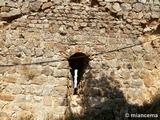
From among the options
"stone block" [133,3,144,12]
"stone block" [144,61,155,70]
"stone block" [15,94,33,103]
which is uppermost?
"stone block" [133,3,144,12]

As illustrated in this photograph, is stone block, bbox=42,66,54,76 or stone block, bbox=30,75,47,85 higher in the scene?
stone block, bbox=42,66,54,76

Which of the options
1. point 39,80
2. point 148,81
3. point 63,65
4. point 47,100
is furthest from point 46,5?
point 148,81

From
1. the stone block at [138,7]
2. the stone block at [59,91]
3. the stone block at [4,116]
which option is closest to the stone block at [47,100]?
the stone block at [59,91]

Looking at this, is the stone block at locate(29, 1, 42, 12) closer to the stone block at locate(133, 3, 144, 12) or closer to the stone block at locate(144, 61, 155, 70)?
the stone block at locate(133, 3, 144, 12)

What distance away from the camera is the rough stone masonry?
4.83 m

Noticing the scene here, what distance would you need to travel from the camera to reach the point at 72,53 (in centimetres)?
506

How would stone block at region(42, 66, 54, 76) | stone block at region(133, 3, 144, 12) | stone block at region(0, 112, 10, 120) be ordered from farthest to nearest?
1. stone block at region(133, 3, 144, 12)
2. stone block at region(42, 66, 54, 76)
3. stone block at region(0, 112, 10, 120)

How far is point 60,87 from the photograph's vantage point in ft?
16.0

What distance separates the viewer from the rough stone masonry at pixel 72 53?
4.83 meters

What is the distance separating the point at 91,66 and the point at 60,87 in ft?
2.73

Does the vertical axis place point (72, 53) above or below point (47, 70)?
above

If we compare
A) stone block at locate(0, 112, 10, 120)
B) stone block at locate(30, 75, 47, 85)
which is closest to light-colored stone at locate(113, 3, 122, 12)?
stone block at locate(30, 75, 47, 85)

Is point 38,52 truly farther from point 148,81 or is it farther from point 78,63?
point 148,81

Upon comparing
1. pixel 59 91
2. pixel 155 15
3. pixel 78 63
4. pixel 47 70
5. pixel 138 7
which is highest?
pixel 138 7
